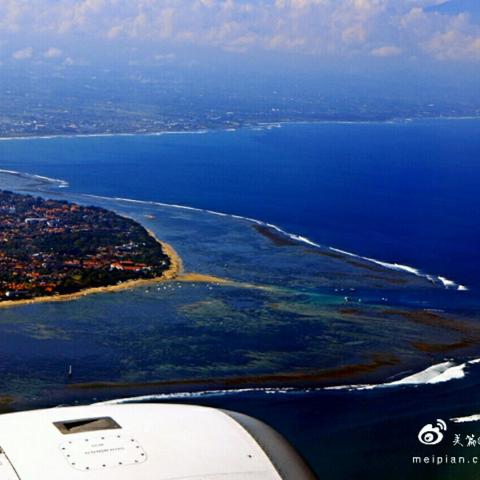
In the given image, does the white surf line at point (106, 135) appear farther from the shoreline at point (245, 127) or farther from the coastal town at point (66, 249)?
the coastal town at point (66, 249)

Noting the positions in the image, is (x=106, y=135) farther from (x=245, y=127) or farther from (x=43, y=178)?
(x=43, y=178)

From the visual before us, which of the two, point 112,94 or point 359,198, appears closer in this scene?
point 359,198

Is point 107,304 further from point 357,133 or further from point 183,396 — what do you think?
point 357,133

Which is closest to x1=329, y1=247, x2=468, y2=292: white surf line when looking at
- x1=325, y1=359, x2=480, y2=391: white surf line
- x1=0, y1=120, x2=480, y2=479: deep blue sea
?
x1=0, y1=120, x2=480, y2=479: deep blue sea

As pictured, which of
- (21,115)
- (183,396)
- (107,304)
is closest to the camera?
(183,396)

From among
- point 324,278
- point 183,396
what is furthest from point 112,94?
point 183,396

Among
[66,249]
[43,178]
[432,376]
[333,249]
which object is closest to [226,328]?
[432,376]

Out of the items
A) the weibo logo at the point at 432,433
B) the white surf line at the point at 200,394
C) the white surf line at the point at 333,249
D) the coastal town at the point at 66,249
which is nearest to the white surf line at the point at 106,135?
the white surf line at the point at 333,249
